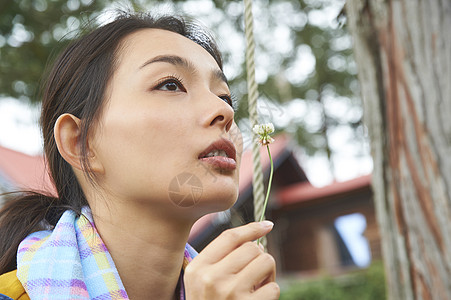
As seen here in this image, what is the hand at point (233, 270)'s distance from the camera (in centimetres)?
99

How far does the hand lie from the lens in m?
0.99

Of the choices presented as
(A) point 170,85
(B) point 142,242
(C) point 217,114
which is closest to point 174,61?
(A) point 170,85

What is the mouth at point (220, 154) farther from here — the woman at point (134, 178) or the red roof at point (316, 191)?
the red roof at point (316, 191)

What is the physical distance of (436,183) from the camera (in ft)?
6.04

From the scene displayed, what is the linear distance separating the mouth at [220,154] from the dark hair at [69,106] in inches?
14.3

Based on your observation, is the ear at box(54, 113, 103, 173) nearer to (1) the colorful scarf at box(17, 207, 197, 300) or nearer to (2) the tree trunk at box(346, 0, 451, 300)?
(1) the colorful scarf at box(17, 207, 197, 300)

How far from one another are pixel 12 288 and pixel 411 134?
1524 mm

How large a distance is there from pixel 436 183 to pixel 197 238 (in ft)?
20.9

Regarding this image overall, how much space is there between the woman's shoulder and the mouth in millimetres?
607

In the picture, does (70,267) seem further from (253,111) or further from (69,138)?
(253,111)

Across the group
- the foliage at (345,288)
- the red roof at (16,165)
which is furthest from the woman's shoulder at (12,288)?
the foliage at (345,288)

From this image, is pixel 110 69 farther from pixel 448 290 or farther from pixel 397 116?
pixel 448 290

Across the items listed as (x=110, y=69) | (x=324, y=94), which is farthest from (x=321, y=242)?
(x=110, y=69)

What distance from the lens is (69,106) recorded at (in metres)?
1.48
